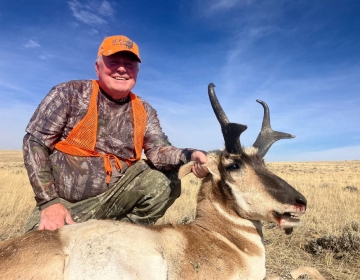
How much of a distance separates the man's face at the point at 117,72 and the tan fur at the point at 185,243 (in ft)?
6.11

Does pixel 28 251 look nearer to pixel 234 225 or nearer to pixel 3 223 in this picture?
pixel 234 225

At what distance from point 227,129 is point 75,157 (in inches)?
96.3

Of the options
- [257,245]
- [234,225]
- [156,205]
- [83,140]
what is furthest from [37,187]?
[257,245]

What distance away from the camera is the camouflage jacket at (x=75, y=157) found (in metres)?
4.84

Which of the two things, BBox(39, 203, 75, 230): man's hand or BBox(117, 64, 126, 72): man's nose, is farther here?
BBox(117, 64, 126, 72): man's nose

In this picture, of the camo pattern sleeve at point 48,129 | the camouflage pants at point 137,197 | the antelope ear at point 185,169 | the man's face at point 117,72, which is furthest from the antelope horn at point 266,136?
the camo pattern sleeve at point 48,129

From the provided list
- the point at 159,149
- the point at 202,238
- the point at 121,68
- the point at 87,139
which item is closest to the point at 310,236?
the point at 159,149

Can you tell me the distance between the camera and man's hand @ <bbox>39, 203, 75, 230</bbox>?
168 inches

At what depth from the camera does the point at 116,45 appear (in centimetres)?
532

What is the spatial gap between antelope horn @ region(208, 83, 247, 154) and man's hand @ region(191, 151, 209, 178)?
0.36 m

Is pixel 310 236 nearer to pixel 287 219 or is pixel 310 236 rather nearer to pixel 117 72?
pixel 287 219

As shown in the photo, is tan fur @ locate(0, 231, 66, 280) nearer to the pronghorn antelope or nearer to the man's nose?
the pronghorn antelope

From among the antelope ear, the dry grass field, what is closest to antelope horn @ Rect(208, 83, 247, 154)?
the antelope ear

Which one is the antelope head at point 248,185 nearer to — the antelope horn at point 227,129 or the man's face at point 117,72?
the antelope horn at point 227,129
